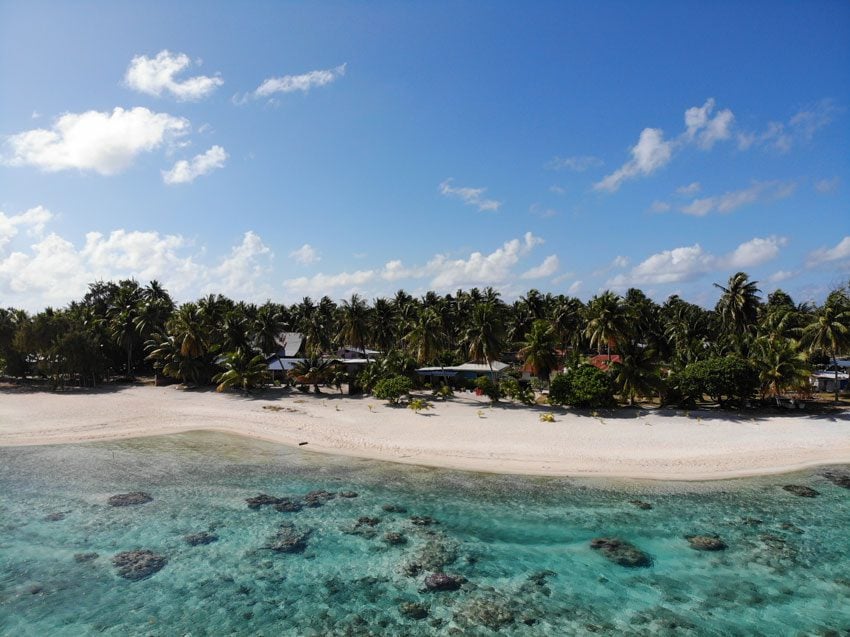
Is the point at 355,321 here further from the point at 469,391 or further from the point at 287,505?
the point at 287,505

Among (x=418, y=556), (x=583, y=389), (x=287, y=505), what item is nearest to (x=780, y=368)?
(x=583, y=389)

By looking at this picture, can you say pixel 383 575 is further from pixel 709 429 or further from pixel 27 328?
pixel 27 328

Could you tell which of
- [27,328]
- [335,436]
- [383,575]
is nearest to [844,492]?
[383,575]

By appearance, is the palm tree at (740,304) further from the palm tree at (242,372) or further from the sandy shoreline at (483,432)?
the palm tree at (242,372)

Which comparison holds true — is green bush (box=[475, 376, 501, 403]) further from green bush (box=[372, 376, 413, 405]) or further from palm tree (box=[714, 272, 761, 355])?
palm tree (box=[714, 272, 761, 355])

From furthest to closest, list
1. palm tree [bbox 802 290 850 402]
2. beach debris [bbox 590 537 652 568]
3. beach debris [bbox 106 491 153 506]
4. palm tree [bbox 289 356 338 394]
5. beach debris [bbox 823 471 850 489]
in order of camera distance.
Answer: palm tree [bbox 289 356 338 394]
palm tree [bbox 802 290 850 402]
beach debris [bbox 823 471 850 489]
beach debris [bbox 106 491 153 506]
beach debris [bbox 590 537 652 568]

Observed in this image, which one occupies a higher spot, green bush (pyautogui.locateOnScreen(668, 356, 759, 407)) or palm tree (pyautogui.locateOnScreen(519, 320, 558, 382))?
palm tree (pyautogui.locateOnScreen(519, 320, 558, 382))

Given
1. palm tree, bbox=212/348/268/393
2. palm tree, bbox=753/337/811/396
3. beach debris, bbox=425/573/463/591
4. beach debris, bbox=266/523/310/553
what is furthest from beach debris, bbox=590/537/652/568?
palm tree, bbox=212/348/268/393
